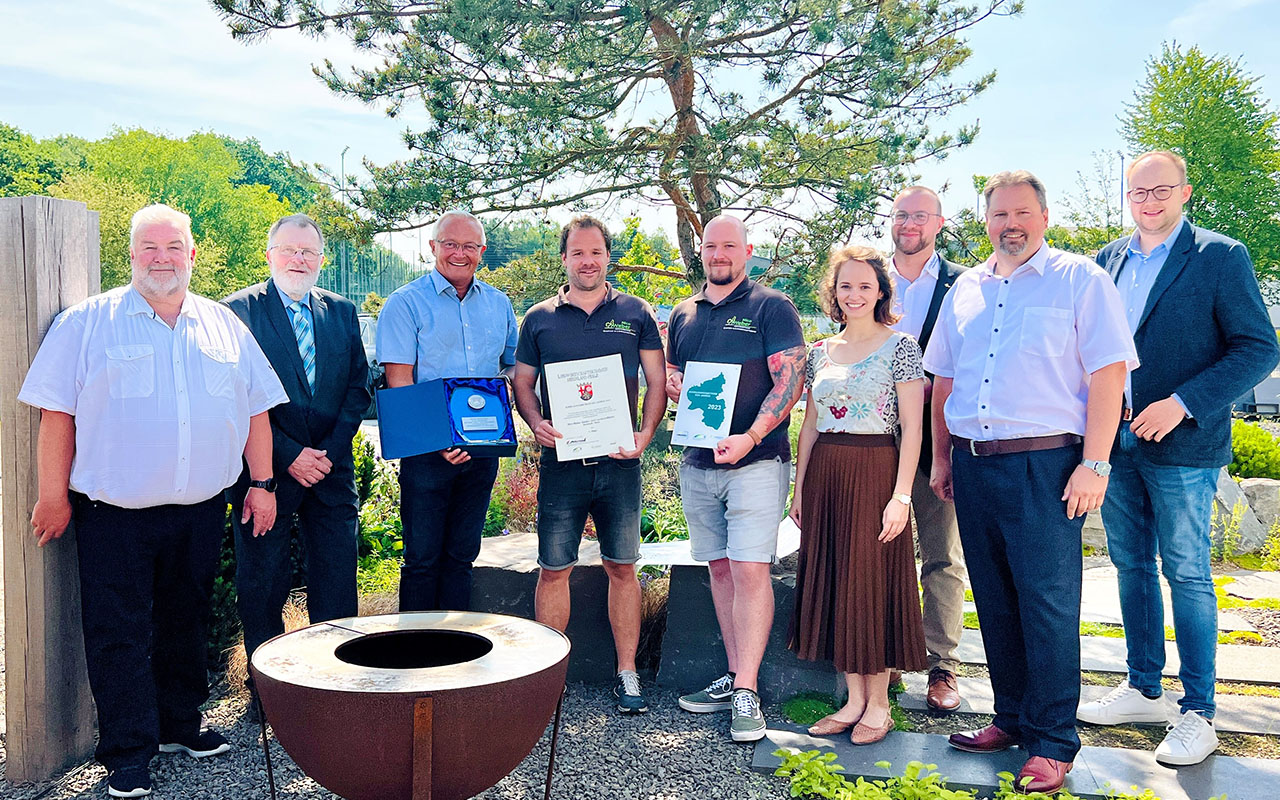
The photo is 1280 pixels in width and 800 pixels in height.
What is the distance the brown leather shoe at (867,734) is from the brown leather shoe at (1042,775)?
0.55 m

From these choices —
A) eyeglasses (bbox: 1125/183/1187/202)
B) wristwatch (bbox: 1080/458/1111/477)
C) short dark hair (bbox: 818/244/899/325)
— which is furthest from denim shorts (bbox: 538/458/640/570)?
eyeglasses (bbox: 1125/183/1187/202)

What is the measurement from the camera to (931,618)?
4.05 metres

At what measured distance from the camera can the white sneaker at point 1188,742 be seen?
3.31m

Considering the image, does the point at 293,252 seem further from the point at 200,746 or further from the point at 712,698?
the point at 712,698

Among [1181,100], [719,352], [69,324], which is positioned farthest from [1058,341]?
[1181,100]

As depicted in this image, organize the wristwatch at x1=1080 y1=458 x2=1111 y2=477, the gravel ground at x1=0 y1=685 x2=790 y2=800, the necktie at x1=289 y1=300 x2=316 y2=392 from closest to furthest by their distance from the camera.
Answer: the wristwatch at x1=1080 y1=458 x2=1111 y2=477 → the gravel ground at x1=0 y1=685 x2=790 y2=800 → the necktie at x1=289 y1=300 x2=316 y2=392

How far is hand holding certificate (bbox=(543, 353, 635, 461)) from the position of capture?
3938mm

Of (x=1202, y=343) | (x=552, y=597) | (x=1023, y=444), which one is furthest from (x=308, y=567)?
(x=1202, y=343)

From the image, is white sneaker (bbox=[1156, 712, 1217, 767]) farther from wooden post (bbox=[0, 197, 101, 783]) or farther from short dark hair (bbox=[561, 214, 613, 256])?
wooden post (bbox=[0, 197, 101, 783])

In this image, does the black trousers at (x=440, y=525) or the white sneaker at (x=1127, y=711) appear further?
the black trousers at (x=440, y=525)

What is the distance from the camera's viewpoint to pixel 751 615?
3832 millimetres

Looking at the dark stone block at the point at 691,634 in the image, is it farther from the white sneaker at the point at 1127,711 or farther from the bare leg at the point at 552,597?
the white sneaker at the point at 1127,711

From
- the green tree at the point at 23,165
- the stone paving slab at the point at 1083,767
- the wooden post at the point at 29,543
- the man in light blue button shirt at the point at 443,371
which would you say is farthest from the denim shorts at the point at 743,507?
the green tree at the point at 23,165

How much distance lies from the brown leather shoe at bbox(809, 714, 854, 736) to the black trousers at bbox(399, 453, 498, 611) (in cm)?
173
